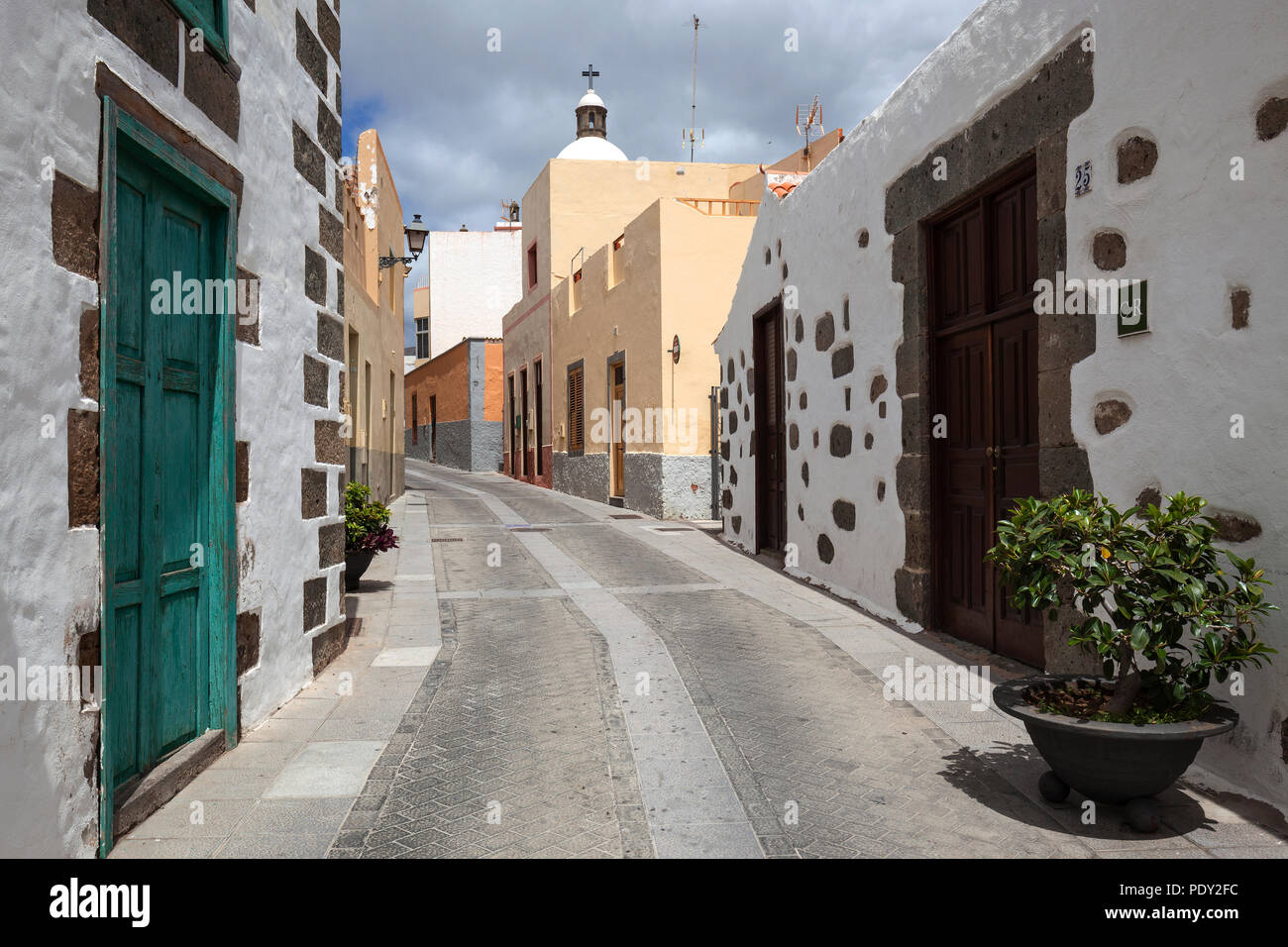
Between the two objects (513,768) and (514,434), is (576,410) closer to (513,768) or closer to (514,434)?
(514,434)

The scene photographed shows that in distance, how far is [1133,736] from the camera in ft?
10.8

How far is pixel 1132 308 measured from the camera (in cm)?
432

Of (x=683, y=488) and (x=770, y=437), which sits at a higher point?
(x=770, y=437)

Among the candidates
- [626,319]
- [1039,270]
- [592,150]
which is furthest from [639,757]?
[592,150]

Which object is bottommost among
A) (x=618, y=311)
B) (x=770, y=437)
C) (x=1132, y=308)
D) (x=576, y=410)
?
(x=770, y=437)

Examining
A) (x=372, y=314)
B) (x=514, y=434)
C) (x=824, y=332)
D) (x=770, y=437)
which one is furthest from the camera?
(x=514, y=434)

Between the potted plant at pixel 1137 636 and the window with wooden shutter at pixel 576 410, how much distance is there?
17.6m

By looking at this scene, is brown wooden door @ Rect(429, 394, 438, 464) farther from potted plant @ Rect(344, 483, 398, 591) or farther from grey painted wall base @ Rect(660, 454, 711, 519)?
potted plant @ Rect(344, 483, 398, 591)

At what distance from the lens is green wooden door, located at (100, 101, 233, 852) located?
3383 mm

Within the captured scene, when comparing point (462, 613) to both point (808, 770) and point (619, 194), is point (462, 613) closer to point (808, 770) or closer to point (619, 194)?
point (808, 770)

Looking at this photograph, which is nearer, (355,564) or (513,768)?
(513,768)

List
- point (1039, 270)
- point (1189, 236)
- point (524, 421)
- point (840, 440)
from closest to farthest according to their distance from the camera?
point (1189, 236), point (1039, 270), point (840, 440), point (524, 421)

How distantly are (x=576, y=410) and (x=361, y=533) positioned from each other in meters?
13.6

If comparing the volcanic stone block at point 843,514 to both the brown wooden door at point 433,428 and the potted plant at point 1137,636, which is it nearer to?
the potted plant at point 1137,636
